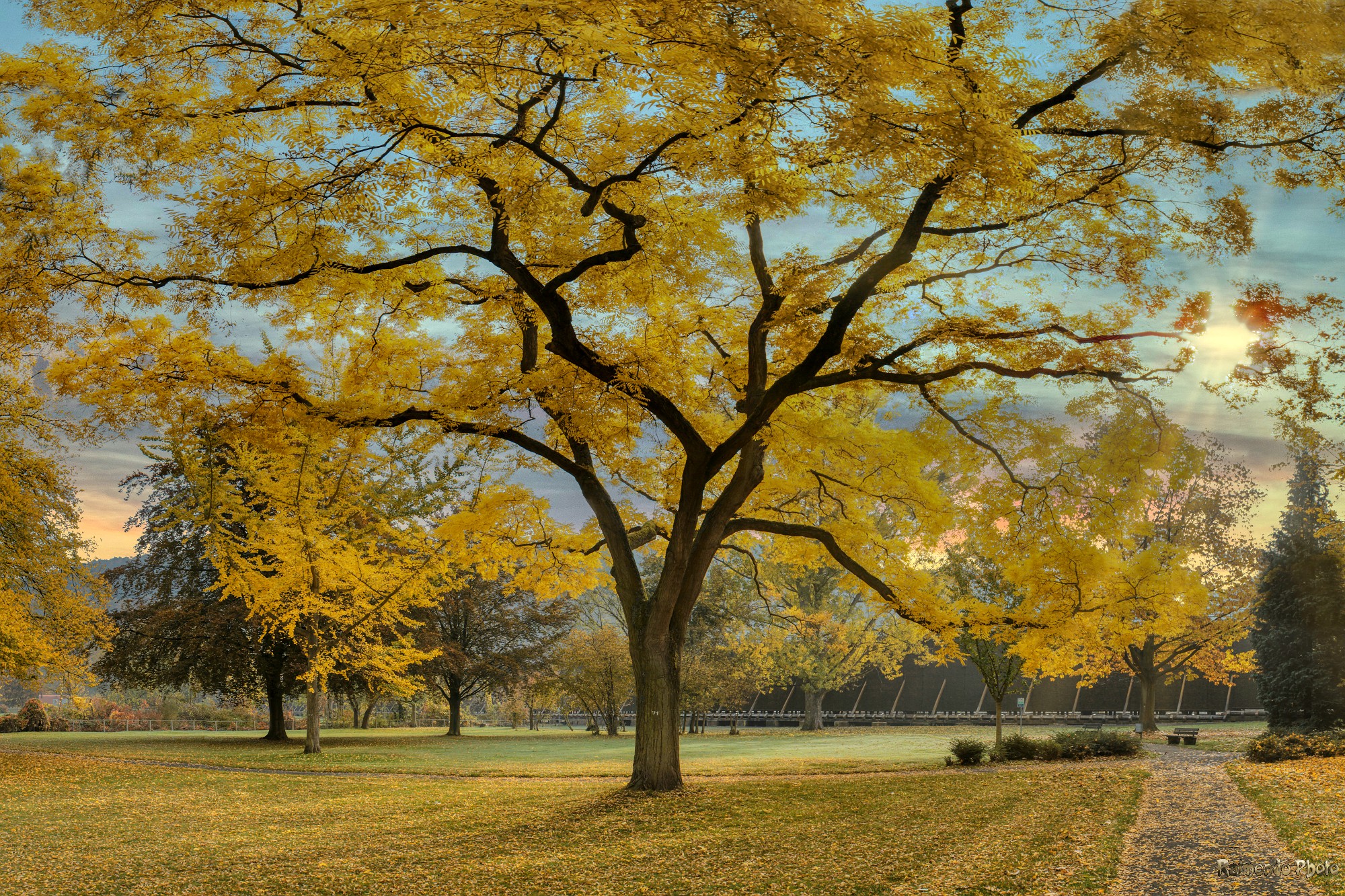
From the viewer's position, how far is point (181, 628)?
26.6 m

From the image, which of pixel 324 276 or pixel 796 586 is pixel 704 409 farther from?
pixel 796 586

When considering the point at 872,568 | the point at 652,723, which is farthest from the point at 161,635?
the point at 872,568

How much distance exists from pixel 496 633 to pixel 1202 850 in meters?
33.6

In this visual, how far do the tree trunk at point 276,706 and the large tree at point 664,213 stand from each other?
687 inches

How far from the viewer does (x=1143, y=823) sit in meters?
9.40

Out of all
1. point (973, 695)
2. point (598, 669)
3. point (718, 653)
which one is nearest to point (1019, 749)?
point (718, 653)

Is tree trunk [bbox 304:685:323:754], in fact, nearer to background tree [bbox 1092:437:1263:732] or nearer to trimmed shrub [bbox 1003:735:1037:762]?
trimmed shrub [bbox 1003:735:1037:762]

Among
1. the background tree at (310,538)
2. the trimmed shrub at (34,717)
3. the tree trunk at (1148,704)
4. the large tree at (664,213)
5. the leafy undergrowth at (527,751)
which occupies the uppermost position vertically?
the large tree at (664,213)

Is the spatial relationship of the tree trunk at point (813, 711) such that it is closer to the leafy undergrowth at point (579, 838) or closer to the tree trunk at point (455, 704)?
the tree trunk at point (455, 704)

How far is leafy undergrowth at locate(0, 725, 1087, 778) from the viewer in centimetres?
1998

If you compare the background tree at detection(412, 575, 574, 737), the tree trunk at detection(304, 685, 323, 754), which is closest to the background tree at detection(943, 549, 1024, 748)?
the tree trunk at detection(304, 685, 323, 754)

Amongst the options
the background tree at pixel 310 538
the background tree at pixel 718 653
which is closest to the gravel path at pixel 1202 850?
the background tree at pixel 310 538

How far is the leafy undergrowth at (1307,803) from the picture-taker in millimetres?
7371

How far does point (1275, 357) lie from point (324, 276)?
41.4 ft
